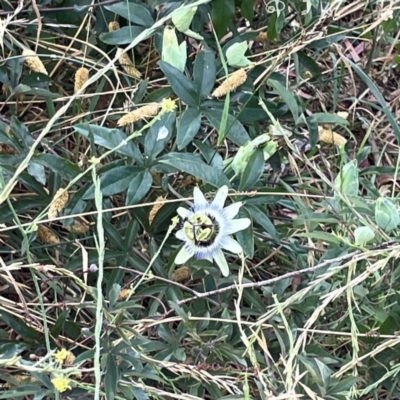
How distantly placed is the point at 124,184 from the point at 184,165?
0.23 feet

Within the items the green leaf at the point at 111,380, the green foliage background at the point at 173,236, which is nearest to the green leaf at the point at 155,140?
the green foliage background at the point at 173,236

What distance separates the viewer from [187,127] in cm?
66

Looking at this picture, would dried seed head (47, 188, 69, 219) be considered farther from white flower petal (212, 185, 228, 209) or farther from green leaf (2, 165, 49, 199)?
white flower petal (212, 185, 228, 209)

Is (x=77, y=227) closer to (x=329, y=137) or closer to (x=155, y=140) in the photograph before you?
(x=155, y=140)

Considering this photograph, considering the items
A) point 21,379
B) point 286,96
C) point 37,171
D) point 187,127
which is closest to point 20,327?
point 21,379

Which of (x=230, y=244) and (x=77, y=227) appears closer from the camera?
(x=230, y=244)

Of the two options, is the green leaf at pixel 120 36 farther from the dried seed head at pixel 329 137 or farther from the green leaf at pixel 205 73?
the dried seed head at pixel 329 137

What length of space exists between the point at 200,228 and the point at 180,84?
0.16 metres

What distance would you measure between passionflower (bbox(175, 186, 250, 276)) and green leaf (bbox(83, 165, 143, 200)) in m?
0.08

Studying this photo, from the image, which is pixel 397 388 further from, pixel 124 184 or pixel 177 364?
pixel 124 184

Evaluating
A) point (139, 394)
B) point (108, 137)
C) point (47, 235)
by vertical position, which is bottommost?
point (139, 394)

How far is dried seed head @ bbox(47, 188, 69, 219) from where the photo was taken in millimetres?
631

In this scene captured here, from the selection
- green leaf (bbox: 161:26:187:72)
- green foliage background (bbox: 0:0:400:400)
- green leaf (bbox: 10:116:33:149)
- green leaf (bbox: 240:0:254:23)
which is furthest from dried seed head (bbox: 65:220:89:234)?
green leaf (bbox: 240:0:254:23)

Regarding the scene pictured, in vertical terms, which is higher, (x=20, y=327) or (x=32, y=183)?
(x=32, y=183)
